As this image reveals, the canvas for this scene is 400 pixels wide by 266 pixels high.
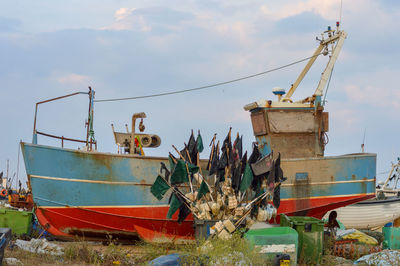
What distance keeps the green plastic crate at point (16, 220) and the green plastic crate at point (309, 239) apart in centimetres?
831

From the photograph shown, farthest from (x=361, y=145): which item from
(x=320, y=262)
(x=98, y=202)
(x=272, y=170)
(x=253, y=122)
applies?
(x=98, y=202)

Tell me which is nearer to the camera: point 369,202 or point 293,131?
point 293,131

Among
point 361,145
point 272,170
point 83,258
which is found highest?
point 361,145

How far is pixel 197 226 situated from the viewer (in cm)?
1179

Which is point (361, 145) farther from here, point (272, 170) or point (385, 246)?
point (272, 170)

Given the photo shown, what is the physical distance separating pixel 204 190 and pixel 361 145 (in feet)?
28.0

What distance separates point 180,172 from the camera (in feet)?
41.0

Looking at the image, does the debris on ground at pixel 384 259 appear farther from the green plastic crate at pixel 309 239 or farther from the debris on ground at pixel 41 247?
the debris on ground at pixel 41 247

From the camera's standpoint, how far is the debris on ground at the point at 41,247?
1116cm

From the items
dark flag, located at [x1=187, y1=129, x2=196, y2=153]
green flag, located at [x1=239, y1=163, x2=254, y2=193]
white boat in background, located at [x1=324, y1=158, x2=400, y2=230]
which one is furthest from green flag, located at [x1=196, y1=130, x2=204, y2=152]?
white boat in background, located at [x1=324, y1=158, x2=400, y2=230]

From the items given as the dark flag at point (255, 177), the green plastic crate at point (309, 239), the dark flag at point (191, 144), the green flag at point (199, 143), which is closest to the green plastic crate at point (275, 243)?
the green plastic crate at point (309, 239)

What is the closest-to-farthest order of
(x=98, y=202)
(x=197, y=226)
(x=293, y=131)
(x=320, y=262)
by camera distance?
(x=320, y=262) < (x=197, y=226) < (x=98, y=202) < (x=293, y=131)

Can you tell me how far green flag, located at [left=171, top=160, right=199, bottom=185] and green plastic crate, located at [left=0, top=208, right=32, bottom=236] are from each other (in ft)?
16.8

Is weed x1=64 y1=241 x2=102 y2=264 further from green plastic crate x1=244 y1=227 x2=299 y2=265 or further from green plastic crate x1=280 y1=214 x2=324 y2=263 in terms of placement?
green plastic crate x1=280 y1=214 x2=324 y2=263
